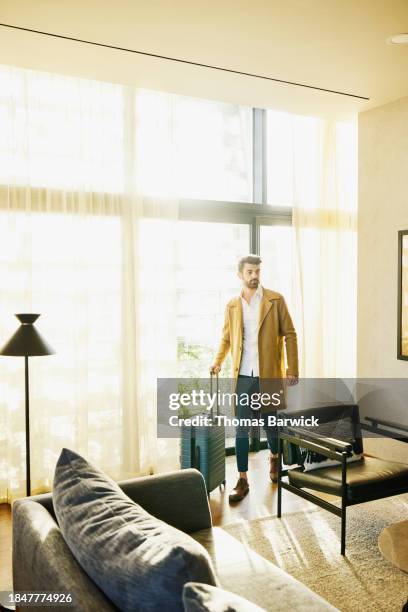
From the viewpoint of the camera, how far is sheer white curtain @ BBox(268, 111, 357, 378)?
16.7 ft

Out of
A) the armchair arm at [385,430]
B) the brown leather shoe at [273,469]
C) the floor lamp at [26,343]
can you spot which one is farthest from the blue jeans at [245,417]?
the floor lamp at [26,343]

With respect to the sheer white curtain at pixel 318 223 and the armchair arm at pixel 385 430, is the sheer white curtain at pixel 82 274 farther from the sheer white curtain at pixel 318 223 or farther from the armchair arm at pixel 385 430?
the armchair arm at pixel 385 430

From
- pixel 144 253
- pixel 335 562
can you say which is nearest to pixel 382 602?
pixel 335 562

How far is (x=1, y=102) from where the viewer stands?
3816 mm

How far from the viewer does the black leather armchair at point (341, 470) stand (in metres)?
3.15

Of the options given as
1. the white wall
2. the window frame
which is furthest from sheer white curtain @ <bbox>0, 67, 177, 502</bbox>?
the white wall

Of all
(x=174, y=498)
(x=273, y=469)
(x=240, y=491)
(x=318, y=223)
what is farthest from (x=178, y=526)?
(x=318, y=223)

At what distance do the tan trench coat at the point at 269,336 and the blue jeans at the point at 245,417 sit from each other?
65mm

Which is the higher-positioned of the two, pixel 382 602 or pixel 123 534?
pixel 123 534

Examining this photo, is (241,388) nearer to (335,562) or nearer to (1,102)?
(335,562)

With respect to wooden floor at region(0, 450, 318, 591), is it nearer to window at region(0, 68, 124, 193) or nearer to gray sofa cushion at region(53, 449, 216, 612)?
gray sofa cushion at region(53, 449, 216, 612)

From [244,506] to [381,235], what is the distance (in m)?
2.28

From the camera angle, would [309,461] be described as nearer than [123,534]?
No

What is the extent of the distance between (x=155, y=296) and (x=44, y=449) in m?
1.35
